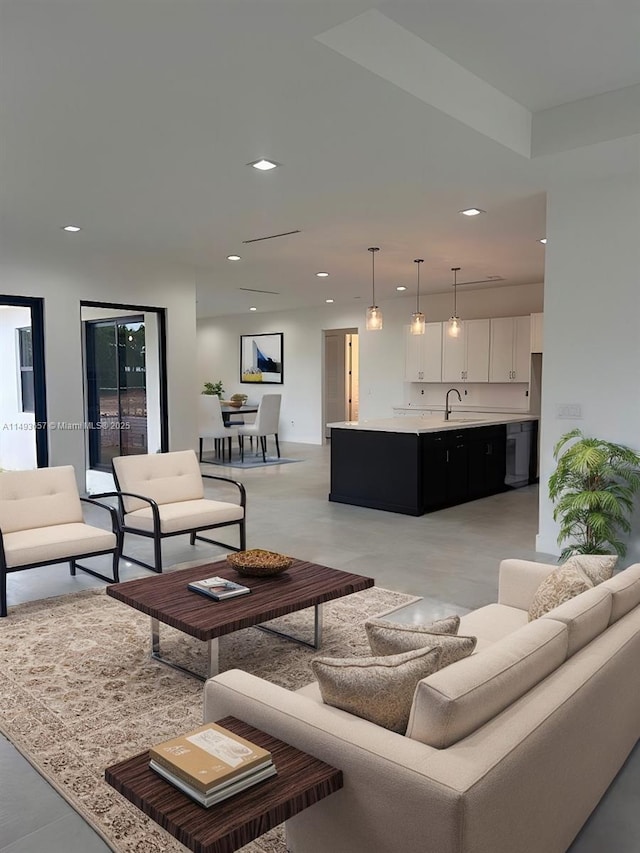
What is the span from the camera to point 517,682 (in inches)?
69.2

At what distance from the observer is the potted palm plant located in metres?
4.37

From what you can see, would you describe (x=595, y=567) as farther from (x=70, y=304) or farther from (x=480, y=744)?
(x=70, y=304)

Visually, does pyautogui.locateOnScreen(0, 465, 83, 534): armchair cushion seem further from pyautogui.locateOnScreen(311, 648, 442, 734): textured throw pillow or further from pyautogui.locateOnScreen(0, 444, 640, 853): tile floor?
pyautogui.locateOnScreen(311, 648, 442, 734): textured throw pillow

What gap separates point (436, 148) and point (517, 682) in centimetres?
343

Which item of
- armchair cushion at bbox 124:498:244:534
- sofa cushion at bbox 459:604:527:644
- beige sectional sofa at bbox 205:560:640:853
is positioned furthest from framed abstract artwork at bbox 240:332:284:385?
beige sectional sofa at bbox 205:560:640:853

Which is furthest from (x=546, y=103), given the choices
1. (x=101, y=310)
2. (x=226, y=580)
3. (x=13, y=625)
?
(x=101, y=310)

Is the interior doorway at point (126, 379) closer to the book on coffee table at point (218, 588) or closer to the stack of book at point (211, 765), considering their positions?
the book on coffee table at point (218, 588)

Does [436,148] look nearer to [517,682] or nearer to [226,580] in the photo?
[226,580]

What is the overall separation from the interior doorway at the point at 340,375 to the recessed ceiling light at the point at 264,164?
863 cm

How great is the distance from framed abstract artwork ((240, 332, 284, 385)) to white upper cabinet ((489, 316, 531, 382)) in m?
5.12

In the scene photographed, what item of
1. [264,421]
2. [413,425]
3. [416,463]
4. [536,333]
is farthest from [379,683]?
[264,421]

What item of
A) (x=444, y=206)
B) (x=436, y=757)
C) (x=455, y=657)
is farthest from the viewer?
(x=444, y=206)

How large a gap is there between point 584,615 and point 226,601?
1644 mm

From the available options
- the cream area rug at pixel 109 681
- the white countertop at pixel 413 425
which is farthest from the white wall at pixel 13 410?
the cream area rug at pixel 109 681
